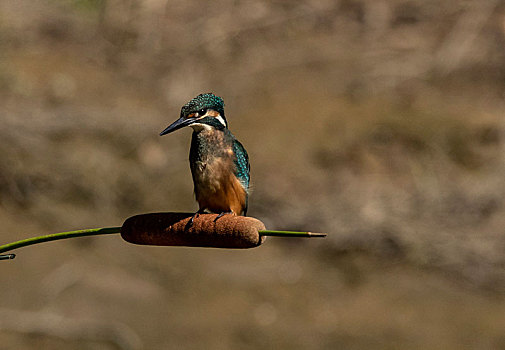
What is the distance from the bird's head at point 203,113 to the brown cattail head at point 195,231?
0.64 metres

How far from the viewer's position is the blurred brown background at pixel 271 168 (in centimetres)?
621

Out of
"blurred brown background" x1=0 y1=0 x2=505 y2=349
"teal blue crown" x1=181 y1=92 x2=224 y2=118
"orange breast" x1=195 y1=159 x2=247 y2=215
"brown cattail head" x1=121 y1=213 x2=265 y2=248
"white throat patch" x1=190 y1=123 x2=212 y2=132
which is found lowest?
"brown cattail head" x1=121 y1=213 x2=265 y2=248

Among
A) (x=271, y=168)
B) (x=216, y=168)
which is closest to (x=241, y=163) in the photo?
(x=216, y=168)

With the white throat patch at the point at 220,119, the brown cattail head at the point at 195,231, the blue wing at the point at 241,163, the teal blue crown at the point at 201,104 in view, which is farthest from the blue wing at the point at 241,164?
the brown cattail head at the point at 195,231

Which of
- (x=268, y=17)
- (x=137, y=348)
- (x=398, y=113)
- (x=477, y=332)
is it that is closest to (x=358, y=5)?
(x=268, y=17)

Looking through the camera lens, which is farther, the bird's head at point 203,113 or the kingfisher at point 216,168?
the kingfisher at point 216,168

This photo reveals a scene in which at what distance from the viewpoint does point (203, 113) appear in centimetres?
245

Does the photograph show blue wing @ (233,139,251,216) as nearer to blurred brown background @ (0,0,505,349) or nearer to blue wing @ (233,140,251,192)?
blue wing @ (233,140,251,192)

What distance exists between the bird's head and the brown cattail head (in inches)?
25.2

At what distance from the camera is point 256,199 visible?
24.0 feet

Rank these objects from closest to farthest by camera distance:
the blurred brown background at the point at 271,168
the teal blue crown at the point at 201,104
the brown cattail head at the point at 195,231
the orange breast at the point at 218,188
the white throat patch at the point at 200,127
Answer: the brown cattail head at the point at 195,231, the teal blue crown at the point at 201,104, the white throat patch at the point at 200,127, the orange breast at the point at 218,188, the blurred brown background at the point at 271,168

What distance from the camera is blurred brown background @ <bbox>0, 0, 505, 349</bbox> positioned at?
6.21 meters

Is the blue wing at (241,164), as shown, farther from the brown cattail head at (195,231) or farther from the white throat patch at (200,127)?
the brown cattail head at (195,231)

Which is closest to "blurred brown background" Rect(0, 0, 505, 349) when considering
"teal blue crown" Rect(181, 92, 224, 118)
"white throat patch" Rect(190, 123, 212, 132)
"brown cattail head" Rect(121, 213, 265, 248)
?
"white throat patch" Rect(190, 123, 212, 132)
